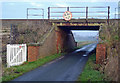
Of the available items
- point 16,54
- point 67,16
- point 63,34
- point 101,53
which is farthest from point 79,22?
point 16,54

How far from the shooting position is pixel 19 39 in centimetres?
1584

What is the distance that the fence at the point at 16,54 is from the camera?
11109mm

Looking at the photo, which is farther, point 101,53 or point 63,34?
point 63,34

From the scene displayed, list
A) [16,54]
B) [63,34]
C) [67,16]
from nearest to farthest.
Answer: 1. [16,54]
2. [67,16]
3. [63,34]

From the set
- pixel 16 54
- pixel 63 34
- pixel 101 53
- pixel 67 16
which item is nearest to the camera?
pixel 16 54

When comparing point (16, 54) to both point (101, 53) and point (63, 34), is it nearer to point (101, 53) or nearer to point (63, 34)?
point (101, 53)

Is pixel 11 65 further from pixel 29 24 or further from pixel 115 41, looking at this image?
pixel 29 24

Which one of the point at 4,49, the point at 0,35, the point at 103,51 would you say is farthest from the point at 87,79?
the point at 0,35

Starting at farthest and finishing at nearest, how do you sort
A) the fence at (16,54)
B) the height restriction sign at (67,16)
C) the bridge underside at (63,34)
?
1. the bridge underside at (63,34)
2. the height restriction sign at (67,16)
3. the fence at (16,54)

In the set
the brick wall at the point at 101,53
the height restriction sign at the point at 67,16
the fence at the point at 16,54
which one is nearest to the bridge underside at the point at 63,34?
the height restriction sign at the point at 67,16

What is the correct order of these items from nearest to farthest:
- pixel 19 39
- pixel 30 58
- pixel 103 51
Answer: pixel 103 51, pixel 30 58, pixel 19 39

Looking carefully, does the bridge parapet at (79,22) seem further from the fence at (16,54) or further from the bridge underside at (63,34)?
the fence at (16,54)

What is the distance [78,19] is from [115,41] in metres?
12.3

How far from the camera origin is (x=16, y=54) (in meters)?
11.8
